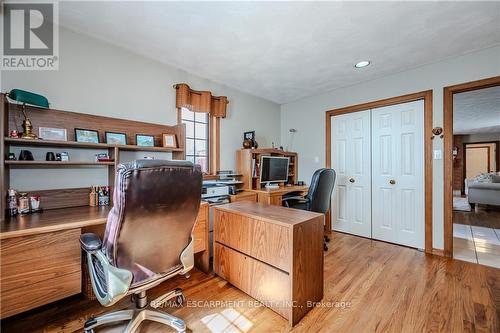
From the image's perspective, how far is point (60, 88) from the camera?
193 cm

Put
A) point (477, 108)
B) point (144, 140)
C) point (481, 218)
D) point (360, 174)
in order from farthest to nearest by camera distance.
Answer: point (477, 108) → point (481, 218) → point (360, 174) → point (144, 140)

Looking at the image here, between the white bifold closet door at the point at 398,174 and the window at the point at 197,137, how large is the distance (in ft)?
7.85

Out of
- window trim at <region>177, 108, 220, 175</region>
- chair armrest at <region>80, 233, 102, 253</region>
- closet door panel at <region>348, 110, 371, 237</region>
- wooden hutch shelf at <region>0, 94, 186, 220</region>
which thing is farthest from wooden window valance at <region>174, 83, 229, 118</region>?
closet door panel at <region>348, 110, 371, 237</region>

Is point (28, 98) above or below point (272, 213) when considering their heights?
above

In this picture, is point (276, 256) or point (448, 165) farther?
point (448, 165)

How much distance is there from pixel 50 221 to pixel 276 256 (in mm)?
1519

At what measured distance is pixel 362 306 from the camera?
1.67 meters

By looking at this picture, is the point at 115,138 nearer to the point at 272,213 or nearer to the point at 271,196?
the point at 272,213

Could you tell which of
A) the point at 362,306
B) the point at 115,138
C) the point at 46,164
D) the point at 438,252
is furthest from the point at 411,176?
the point at 46,164

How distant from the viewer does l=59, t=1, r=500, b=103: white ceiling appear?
1686 mm

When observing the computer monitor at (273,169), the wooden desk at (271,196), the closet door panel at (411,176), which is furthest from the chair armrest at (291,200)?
the closet door panel at (411,176)

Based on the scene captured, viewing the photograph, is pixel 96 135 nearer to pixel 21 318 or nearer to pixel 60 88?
pixel 60 88

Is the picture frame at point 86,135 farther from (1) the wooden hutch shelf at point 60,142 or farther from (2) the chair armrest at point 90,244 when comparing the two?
(2) the chair armrest at point 90,244

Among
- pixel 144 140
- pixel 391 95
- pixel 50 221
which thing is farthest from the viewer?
pixel 391 95
